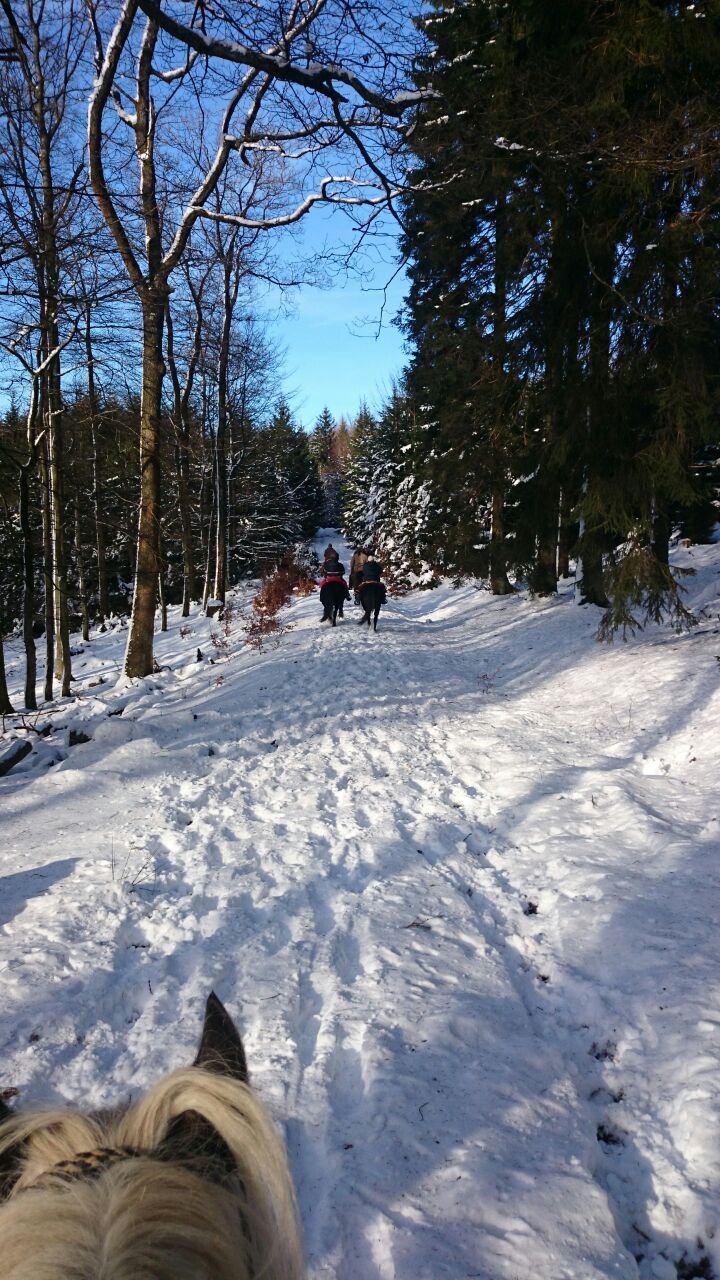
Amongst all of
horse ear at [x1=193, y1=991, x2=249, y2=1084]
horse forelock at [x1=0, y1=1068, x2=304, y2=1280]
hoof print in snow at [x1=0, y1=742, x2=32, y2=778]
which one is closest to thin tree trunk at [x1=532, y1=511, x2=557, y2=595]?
hoof print in snow at [x1=0, y1=742, x2=32, y2=778]

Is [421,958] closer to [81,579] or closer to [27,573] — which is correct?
[27,573]

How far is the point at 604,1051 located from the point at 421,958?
1021 millimetres

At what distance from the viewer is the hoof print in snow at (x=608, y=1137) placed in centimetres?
236

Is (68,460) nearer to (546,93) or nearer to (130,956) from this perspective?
(546,93)

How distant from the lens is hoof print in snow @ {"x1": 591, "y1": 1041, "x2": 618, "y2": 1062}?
275 cm

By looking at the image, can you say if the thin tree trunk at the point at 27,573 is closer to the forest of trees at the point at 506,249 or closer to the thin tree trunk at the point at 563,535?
the forest of trees at the point at 506,249

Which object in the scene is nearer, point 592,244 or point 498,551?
point 592,244

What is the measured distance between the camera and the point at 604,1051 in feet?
9.12

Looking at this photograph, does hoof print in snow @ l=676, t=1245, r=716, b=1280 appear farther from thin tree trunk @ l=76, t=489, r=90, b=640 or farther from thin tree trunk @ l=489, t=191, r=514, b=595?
thin tree trunk @ l=76, t=489, r=90, b=640

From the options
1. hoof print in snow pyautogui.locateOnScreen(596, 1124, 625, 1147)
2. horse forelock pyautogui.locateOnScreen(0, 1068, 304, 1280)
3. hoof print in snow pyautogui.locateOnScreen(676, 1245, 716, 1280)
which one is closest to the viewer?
horse forelock pyautogui.locateOnScreen(0, 1068, 304, 1280)

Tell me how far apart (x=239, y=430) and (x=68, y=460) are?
11.9m

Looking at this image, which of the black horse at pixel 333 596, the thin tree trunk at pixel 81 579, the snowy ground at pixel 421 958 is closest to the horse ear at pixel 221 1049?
the snowy ground at pixel 421 958

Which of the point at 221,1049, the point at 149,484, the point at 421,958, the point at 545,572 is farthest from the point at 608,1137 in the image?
the point at 545,572

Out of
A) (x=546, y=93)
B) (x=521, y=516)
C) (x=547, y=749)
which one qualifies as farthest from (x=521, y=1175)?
(x=521, y=516)
